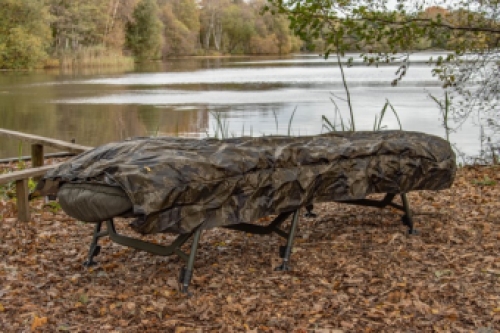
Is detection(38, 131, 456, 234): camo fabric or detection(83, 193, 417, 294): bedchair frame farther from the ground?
detection(38, 131, 456, 234): camo fabric

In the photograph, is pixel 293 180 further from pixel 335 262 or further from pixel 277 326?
pixel 277 326

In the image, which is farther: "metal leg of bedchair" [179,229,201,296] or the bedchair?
"metal leg of bedchair" [179,229,201,296]

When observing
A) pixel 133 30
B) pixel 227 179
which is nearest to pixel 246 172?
pixel 227 179

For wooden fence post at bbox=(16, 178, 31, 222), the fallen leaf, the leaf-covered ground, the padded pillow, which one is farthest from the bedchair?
wooden fence post at bbox=(16, 178, 31, 222)

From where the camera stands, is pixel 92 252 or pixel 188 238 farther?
pixel 92 252

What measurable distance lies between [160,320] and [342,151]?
78.5 inches

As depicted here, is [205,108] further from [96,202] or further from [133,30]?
[133,30]

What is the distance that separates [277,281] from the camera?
4629mm

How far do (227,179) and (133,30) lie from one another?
79184 millimetres

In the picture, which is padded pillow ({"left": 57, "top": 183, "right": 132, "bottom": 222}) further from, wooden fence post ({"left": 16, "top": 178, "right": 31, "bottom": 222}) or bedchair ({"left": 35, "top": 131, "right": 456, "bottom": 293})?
wooden fence post ({"left": 16, "top": 178, "right": 31, "bottom": 222})

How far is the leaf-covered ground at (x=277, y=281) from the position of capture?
4016 millimetres

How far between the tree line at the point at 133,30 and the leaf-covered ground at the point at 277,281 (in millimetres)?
8882

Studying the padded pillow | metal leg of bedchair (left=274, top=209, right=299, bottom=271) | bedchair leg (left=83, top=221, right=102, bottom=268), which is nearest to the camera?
the padded pillow

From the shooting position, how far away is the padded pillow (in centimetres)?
417
